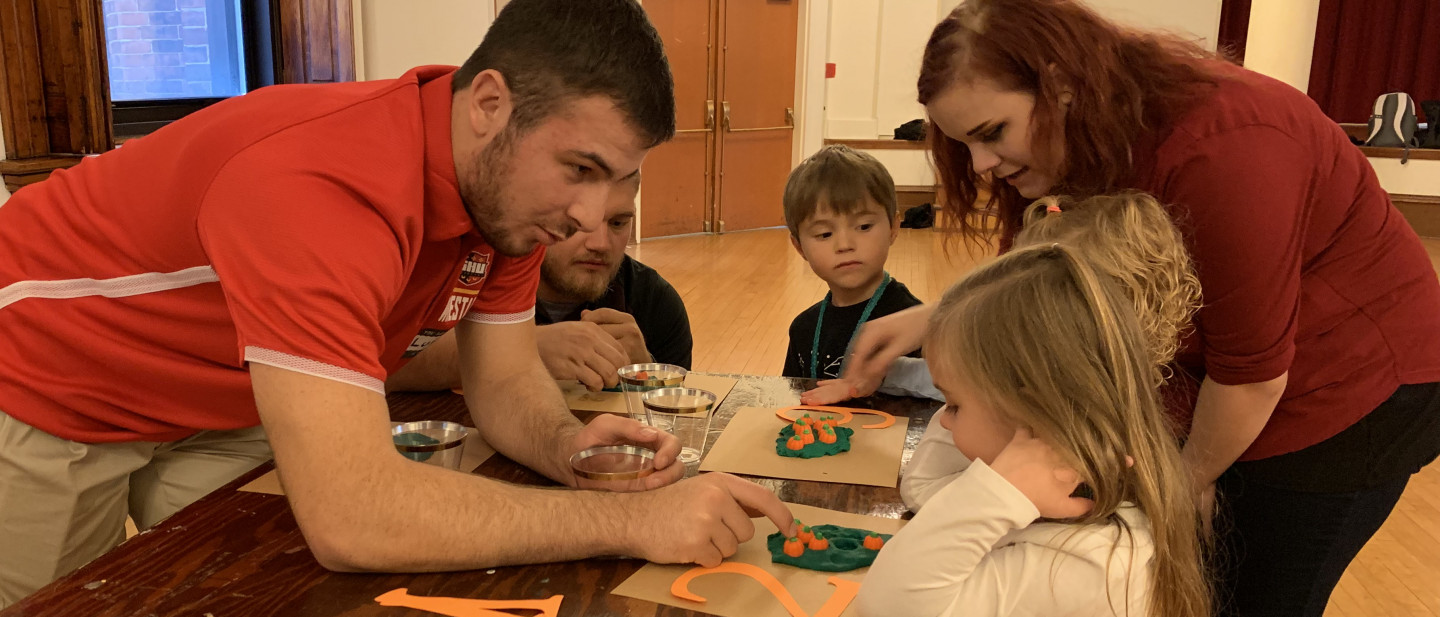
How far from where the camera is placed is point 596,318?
2160 millimetres

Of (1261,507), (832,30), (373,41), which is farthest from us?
(832,30)

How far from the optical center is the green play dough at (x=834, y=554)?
1176 mm

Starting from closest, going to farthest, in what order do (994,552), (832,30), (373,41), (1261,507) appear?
(994,552) → (1261,507) → (373,41) → (832,30)

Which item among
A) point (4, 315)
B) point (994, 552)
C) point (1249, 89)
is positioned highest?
point (1249, 89)

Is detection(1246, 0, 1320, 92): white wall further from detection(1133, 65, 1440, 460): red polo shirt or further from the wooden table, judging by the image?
the wooden table

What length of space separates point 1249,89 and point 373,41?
406 cm

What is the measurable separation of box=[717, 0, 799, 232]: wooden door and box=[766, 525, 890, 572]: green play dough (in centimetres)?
768

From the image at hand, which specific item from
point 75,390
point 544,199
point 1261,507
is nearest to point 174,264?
point 75,390

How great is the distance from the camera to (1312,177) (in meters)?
1.36

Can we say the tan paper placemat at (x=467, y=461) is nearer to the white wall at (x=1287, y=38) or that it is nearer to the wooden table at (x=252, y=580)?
the wooden table at (x=252, y=580)

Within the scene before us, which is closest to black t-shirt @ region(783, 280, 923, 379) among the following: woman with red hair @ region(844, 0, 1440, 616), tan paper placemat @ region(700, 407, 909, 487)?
tan paper placemat @ region(700, 407, 909, 487)

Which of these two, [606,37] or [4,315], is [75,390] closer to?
[4,315]

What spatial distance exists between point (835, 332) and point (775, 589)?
1.41 m

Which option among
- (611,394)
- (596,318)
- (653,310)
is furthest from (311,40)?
(611,394)
